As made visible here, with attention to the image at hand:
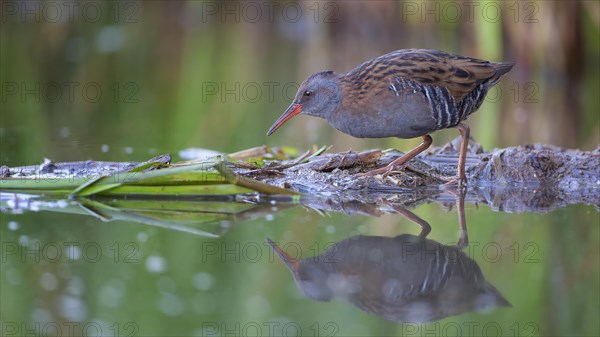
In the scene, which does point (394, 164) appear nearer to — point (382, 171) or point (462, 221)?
point (382, 171)

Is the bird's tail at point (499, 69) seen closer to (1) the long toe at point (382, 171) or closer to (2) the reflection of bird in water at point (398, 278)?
(1) the long toe at point (382, 171)

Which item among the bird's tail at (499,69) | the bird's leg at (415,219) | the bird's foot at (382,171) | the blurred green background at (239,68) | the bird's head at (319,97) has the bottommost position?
the blurred green background at (239,68)

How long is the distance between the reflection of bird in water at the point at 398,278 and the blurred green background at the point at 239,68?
3.20 meters

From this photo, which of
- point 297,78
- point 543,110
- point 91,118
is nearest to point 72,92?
point 91,118

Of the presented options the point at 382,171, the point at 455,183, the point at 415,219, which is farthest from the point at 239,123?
the point at 415,219

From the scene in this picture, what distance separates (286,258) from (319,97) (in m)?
1.94

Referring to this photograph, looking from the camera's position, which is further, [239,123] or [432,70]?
[239,123]

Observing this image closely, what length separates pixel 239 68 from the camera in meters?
13.9

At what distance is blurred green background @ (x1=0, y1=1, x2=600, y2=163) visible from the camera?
8852 mm

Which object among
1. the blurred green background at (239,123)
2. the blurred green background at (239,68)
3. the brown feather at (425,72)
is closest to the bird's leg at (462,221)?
the blurred green background at (239,123)

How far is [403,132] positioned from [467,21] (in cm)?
872

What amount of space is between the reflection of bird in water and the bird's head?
1.58m

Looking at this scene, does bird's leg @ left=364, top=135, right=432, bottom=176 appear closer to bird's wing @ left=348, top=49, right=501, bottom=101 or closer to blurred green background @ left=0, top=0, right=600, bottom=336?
bird's wing @ left=348, top=49, right=501, bottom=101

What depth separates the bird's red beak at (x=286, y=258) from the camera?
4398mm
